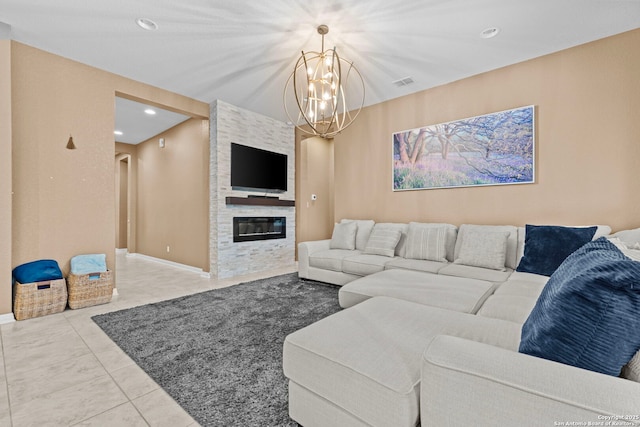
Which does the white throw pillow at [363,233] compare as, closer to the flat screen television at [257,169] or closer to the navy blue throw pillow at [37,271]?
the flat screen television at [257,169]

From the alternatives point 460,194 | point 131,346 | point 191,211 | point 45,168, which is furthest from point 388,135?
point 45,168

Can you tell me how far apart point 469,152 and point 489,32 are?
126 cm

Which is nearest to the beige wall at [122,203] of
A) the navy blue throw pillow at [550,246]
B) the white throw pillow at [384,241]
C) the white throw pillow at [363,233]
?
the white throw pillow at [363,233]

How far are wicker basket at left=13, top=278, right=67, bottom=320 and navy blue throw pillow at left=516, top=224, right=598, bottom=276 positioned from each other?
14.5 feet

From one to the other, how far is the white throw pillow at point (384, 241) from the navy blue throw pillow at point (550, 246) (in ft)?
4.35

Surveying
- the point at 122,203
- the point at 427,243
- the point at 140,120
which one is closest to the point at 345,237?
the point at 427,243

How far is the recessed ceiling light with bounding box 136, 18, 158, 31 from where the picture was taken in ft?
8.16

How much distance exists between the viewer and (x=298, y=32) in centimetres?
262

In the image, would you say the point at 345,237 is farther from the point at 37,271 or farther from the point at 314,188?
the point at 37,271

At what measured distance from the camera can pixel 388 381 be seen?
969 millimetres

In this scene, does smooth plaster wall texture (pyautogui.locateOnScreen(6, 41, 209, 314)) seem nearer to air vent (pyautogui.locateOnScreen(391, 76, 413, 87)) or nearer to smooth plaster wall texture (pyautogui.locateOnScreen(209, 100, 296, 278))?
smooth plaster wall texture (pyautogui.locateOnScreen(209, 100, 296, 278))

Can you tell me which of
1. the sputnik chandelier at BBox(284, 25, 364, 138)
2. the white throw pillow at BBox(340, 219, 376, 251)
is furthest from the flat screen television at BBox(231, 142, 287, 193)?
the white throw pillow at BBox(340, 219, 376, 251)

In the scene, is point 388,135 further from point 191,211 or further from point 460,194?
point 191,211

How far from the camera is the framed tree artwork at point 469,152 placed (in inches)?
122
